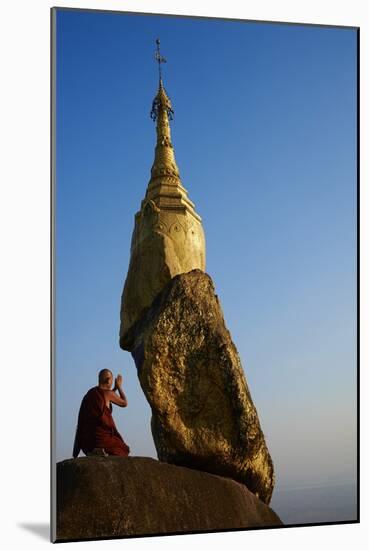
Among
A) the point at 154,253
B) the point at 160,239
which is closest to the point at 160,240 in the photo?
the point at 160,239

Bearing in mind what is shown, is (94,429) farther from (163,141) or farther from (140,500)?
(163,141)

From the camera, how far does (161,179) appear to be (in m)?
12.7

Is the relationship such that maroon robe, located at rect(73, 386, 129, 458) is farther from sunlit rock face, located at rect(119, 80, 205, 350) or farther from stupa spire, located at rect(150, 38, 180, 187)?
stupa spire, located at rect(150, 38, 180, 187)

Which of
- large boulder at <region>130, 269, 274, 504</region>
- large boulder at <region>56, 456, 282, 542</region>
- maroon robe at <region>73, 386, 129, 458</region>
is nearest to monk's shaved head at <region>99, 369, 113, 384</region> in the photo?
maroon robe at <region>73, 386, 129, 458</region>

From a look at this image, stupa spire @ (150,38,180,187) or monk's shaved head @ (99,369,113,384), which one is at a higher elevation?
stupa spire @ (150,38,180,187)

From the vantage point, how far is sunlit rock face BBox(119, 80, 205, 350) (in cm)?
1238

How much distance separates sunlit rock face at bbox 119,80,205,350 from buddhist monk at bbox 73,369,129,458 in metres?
1.07

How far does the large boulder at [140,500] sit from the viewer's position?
35.3ft

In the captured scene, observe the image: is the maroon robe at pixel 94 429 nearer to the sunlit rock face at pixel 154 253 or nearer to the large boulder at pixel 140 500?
the large boulder at pixel 140 500

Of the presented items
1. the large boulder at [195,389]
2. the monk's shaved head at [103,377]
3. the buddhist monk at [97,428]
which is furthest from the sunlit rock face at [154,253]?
the buddhist monk at [97,428]

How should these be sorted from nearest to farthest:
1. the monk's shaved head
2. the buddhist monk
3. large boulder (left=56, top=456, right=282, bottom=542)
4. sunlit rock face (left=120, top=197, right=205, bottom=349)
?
large boulder (left=56, top=456, right=282, bottom=542) → the buddhist monk → the monk's shaved head → sunlit rock face (left=120, top=197, right=205, bottom=349)

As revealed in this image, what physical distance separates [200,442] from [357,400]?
174cm

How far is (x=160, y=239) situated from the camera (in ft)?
40.6

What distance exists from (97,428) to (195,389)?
1.15 metres
